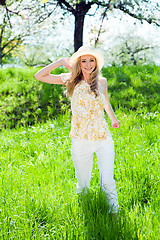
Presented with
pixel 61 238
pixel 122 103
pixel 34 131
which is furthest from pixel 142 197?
pixel 122 103

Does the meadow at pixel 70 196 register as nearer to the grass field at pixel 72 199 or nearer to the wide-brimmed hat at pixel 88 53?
the grass field at pixel 72 199

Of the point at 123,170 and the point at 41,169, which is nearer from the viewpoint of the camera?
the point at 123,170

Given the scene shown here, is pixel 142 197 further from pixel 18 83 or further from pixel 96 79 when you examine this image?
pixel 18 83

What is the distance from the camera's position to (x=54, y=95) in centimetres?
773

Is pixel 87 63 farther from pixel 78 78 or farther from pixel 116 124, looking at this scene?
pixel 116 124

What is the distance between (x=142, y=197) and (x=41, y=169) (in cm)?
142

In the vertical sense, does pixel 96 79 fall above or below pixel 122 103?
below

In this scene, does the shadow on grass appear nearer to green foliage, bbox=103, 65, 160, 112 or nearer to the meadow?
the meadow

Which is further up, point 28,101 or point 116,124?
point 28,101

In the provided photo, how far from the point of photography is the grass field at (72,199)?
7.41 ft

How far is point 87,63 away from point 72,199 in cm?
139

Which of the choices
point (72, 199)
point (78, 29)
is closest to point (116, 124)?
point (72, 199)

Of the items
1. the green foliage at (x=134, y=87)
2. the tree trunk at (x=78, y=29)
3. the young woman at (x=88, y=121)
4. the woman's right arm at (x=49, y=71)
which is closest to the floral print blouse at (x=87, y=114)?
the young woman at (x=88, y=121)

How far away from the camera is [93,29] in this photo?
119 inches
